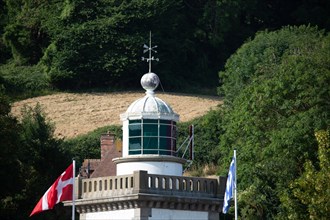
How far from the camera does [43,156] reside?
218 ft

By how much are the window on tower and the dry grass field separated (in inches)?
1465

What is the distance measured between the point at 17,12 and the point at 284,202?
46.2 meters

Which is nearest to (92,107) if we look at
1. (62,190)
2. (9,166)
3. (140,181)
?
(9,166)

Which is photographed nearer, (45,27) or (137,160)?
(137,160)

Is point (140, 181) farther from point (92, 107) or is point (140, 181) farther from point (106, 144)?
point (92, 107)

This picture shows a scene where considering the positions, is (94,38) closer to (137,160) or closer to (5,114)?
(5,114)

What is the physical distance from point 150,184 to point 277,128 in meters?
23.1

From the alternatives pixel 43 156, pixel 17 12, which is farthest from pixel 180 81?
pixel 43 156

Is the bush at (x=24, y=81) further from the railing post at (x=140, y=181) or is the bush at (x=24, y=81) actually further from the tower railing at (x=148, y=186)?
the railing post at (x=140, y=181)

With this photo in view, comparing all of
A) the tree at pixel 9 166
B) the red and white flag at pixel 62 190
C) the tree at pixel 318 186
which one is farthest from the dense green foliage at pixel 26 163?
the red and white flag at pixel 62 190

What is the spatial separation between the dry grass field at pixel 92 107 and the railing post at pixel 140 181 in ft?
127

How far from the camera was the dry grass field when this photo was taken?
84750mm

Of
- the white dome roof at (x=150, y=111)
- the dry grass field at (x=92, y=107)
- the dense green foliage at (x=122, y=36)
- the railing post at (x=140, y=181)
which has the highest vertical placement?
the dense green foliage at (x=122, y=36)

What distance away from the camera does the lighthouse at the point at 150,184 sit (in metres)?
43.1
